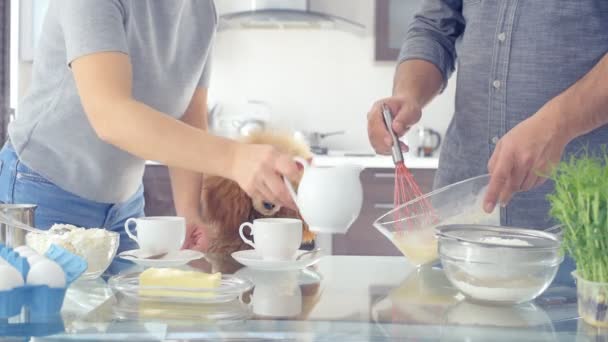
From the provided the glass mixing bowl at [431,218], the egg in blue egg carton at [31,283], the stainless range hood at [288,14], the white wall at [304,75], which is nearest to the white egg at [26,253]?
the egg in blue egg carton at [31,283]

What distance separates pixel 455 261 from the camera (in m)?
0.90

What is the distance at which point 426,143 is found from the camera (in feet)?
11.8

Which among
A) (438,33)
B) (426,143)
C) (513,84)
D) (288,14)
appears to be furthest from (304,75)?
(513,84)

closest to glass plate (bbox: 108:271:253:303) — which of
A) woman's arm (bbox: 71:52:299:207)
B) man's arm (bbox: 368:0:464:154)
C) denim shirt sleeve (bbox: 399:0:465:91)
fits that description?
woman's arm (bbox: 71:52:299:207)

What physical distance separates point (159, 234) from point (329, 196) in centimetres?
31

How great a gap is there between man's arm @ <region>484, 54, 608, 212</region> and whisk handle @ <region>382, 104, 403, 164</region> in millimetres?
153

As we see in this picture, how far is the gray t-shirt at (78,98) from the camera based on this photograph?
1.35 meters

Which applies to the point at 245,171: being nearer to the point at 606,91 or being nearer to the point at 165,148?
the point at 165,148

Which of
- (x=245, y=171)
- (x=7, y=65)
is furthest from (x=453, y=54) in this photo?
(x=7, y=65)

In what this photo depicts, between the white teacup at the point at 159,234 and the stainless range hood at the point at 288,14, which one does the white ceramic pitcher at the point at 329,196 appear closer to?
the white teacup at the point at 159,234

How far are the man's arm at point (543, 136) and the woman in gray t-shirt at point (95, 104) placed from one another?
44 centimetres

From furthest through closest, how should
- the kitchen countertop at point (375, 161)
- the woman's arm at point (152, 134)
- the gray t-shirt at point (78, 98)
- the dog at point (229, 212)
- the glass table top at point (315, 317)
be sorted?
the kitchen countertop at point (375, 161)
the dog at point (229, 212)
the gray t-shirt at point (78, 98)
the woman's arm at point (152, 134)
the glass table top at point (315, 317)

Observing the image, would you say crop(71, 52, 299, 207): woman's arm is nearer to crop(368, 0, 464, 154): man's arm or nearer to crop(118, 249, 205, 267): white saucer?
crop(118, 249, 205, 267): white saucer

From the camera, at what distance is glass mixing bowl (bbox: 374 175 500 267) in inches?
43.4
